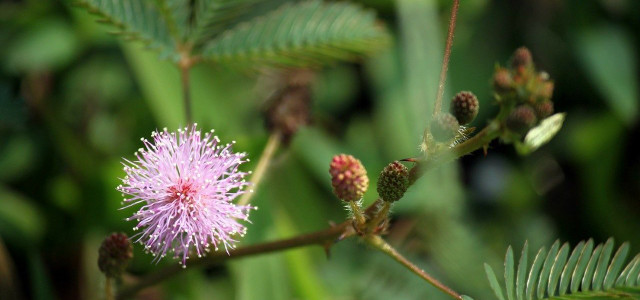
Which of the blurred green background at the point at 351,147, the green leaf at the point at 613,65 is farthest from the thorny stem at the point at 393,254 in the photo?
the green leaf at the point at 613,65

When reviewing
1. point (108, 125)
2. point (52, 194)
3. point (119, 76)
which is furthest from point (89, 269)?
point (119, 76)

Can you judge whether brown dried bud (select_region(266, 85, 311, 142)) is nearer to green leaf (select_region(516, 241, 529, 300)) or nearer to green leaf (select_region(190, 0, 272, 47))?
green leaf (select_region(190, 0, 272, 47))

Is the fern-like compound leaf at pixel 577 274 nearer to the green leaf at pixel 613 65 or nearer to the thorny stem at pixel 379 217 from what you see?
the thorny stem at pixel 379 217

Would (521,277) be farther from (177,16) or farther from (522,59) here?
(177,16)

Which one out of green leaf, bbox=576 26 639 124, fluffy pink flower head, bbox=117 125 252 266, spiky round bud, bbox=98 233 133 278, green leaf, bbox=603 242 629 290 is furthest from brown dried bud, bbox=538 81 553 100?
green leaf, bbox=576 26 639 124

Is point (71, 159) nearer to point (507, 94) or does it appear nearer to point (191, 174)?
point (191, 174)

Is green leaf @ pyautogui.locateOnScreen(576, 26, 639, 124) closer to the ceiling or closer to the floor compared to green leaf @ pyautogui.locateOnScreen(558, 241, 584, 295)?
closer to the ceiling
